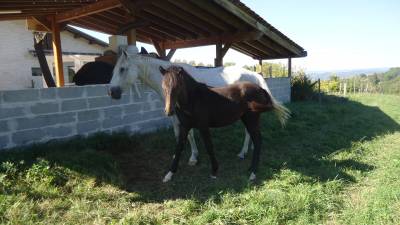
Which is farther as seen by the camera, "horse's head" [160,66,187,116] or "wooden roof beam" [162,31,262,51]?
"wooden roof beam" [162,31,262,51]

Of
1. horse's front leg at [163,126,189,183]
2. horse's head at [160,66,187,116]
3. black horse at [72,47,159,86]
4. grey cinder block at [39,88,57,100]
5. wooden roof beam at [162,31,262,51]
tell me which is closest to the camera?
horse's head at [160,66,187,116]

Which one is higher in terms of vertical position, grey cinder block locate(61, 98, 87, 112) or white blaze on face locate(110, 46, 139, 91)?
white blaze on face locate(110, 46, 139, 91)

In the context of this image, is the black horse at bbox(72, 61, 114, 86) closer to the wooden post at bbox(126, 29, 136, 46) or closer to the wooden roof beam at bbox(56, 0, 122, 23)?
the wooden roof beam at bbox(56, 0, 122, 23)

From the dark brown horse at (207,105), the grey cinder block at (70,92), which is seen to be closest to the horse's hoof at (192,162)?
the dark brown horse at (207,105)

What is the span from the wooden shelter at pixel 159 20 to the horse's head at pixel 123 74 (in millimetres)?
1764

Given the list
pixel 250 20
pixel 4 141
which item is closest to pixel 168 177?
pixel 4 141

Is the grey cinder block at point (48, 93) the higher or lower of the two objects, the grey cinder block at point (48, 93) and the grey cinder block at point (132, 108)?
the higher

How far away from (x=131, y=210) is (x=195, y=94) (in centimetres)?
180

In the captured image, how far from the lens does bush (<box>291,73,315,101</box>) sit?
14.9 meters

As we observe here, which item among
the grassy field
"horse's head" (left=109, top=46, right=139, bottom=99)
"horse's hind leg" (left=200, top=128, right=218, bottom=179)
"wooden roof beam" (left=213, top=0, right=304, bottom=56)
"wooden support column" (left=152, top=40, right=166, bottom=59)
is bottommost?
the grassy field

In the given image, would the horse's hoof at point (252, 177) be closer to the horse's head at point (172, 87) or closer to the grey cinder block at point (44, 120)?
the horse's head at point (172, 87)

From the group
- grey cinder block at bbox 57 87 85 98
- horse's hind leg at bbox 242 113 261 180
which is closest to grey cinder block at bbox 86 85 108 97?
grey cinder block at bbox 57 87 85 98

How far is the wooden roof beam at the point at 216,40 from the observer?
8.95 metres

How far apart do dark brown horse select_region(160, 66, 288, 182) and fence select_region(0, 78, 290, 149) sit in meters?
2.19
